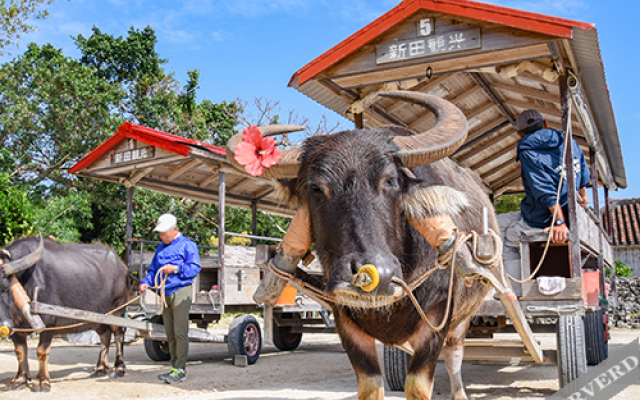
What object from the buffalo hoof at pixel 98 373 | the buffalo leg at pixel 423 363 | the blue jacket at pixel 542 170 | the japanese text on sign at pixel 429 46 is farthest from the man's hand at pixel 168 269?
the blue jacket at pixel 542 170

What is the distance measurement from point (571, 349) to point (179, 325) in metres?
4.04

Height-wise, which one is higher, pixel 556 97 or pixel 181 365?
pixel 556 97

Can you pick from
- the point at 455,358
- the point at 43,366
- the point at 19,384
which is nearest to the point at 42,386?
the point at 43,366

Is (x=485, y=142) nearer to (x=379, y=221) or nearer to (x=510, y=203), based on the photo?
(x=379, y=221)

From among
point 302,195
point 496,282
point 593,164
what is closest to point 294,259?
point 302,195

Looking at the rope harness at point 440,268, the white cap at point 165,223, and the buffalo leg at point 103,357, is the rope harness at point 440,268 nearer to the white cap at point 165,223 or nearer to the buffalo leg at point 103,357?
the white cap at point 165,223

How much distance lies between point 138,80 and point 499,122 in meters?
11.6

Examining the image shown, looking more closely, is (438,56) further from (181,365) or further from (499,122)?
(181,365)

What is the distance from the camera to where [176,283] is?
6090 mm

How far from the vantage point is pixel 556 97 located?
5523mm

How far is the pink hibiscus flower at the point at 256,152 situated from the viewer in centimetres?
278

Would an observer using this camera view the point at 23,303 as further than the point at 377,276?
Yes

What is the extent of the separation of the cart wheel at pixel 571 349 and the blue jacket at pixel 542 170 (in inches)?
32.4

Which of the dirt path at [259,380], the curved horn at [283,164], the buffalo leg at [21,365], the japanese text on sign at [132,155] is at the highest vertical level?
the japanese text on sign at [132,155]
